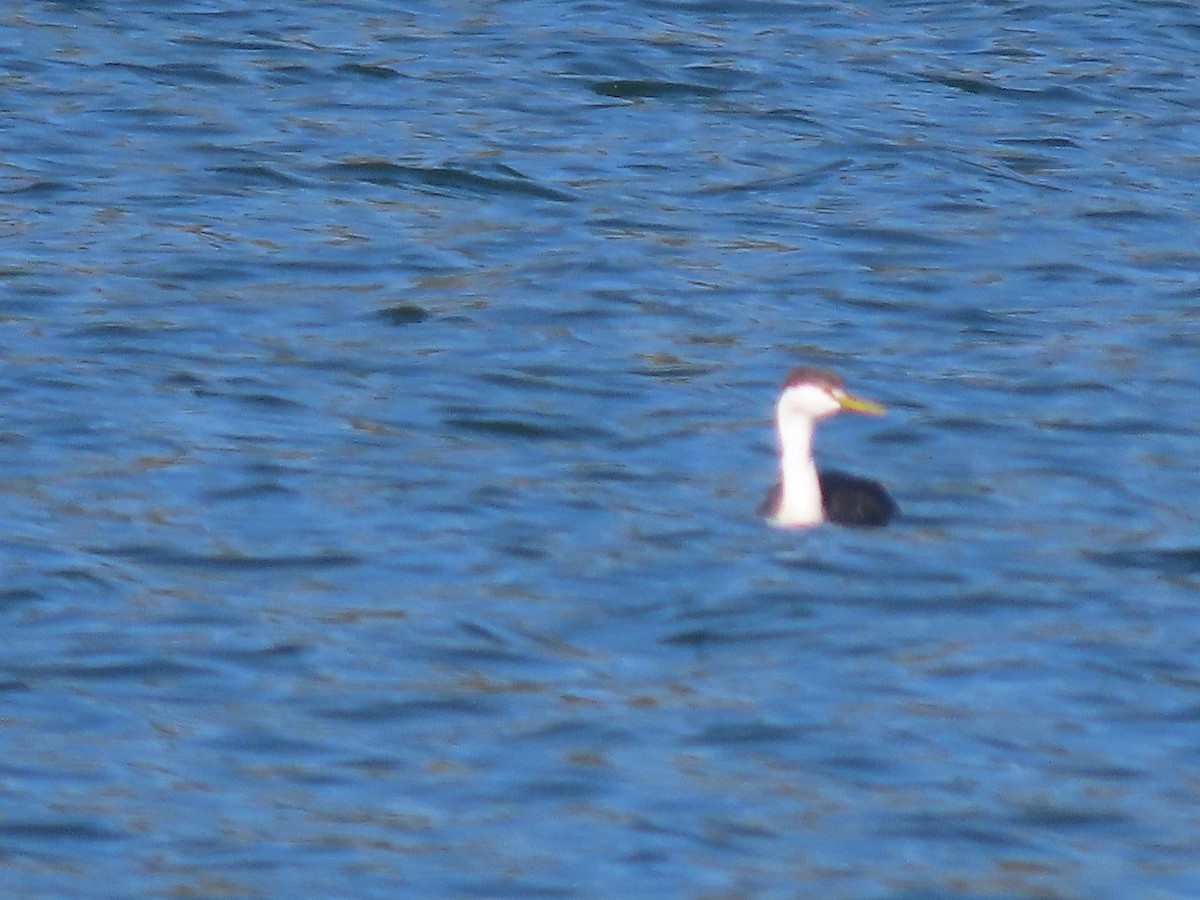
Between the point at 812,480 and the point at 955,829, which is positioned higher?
the point at 812,480

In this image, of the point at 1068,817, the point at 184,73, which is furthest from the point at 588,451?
the point at 184,73

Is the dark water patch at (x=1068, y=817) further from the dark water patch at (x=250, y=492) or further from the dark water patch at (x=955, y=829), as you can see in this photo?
the dark water patch at (x=250, y=492)

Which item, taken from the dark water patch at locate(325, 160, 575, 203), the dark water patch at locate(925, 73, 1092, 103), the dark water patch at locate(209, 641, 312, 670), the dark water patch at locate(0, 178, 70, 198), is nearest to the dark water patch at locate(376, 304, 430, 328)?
the dark water patch at locate(325, 160, 575, 203)

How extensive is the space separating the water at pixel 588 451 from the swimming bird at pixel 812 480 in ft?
0.47

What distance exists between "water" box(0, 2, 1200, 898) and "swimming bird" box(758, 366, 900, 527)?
142mm

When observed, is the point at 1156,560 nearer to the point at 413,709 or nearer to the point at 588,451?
the point at 588,451

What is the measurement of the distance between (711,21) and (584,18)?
2.93ft

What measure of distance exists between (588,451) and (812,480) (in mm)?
1265

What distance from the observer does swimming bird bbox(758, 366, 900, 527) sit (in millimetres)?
10367

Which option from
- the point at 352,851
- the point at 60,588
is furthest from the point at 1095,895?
the point at 60,588

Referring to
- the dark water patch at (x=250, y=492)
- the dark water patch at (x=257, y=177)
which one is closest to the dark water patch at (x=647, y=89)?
the dark water patch at (x=257, y=177)

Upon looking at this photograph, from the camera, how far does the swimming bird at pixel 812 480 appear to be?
10.4 metres

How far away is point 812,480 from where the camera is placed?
10.4m

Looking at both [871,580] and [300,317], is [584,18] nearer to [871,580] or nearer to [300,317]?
[300,317]
